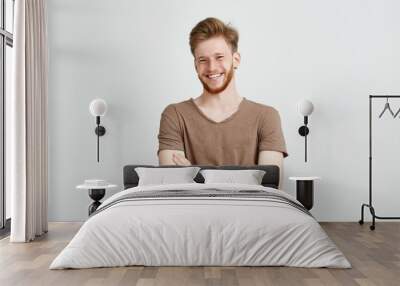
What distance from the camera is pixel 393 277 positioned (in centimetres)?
419

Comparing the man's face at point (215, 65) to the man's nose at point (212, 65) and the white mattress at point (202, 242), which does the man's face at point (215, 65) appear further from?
the white mattress at point (202, 242)

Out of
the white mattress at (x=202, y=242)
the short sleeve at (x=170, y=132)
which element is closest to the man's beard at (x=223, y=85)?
the short sleeve at (x=170, y=132)

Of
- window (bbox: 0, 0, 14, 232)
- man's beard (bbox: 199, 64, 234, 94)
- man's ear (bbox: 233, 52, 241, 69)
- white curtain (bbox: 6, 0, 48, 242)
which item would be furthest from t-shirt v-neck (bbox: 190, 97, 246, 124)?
window (bbox: 0, 0, 14, 232)

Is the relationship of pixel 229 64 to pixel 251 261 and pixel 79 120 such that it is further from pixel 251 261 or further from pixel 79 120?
pixel 251 261

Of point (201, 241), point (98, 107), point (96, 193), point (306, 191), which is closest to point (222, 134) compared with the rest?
A: point (306, 191)

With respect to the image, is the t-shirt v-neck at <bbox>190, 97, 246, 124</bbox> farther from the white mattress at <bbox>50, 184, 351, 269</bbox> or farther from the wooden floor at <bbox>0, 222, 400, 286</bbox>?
the white mattress at <bbox>50, 184, 351, 269</bbox>

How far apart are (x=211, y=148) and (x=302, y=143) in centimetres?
114

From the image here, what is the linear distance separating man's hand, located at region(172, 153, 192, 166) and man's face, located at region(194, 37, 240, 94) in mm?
894

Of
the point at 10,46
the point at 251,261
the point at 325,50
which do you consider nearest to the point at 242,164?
the point at 325,50

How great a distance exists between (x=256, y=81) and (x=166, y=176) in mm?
1760

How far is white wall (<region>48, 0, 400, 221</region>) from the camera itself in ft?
23.9

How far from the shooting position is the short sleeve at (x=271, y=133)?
23.6 feet

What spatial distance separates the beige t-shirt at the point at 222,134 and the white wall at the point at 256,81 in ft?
0.39

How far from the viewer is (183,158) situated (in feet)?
23.4
